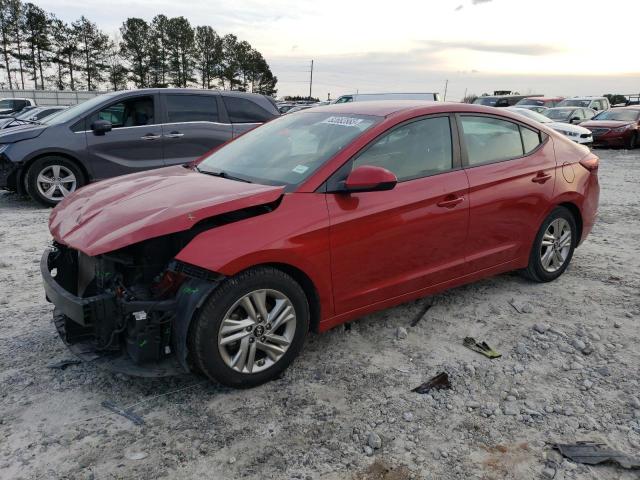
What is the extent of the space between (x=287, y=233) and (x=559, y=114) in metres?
20.1

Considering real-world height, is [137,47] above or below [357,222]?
above

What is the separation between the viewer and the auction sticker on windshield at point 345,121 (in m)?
3.67

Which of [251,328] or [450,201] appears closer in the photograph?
[251,328]

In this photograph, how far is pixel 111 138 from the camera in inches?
312

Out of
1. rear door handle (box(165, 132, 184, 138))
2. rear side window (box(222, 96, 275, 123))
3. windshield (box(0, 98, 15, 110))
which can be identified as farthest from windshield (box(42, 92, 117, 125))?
windshield (box(0, 98, 15, 110))

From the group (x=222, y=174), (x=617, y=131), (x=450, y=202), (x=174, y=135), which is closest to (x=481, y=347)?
(x=450, y=202)

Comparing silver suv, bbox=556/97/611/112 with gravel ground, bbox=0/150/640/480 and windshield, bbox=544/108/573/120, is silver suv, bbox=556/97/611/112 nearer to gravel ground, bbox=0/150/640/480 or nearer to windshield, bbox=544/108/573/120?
windshield, bbox=544/108/573/120

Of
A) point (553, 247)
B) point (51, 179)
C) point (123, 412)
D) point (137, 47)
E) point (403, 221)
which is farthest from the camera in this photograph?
point (137, 47)

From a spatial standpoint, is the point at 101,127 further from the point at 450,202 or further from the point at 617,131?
the point at 617,131

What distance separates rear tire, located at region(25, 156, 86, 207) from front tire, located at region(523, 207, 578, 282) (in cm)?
631

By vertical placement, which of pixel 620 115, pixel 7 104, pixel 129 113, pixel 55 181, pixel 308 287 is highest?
pixel 7 104

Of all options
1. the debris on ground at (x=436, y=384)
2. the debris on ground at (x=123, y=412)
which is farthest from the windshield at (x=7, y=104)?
the debris on ground at (x=436, y=384)

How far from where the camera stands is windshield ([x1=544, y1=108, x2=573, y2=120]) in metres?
20.0

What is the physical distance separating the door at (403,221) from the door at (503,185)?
14 centimetres
